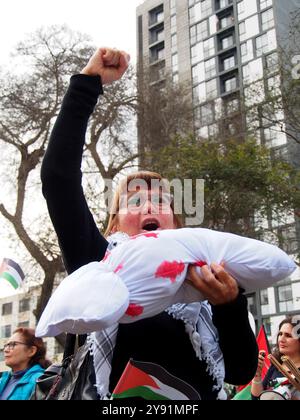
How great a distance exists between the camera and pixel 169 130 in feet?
45.1

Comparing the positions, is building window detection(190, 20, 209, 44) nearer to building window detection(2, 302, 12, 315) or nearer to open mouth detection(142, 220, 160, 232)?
open mouth detection(142, 220, 160, 232)

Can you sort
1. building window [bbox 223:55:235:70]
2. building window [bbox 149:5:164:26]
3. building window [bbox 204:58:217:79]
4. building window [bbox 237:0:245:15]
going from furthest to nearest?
building window [bbox 223:55:235:70] → building window [bbox 204:58:217:79] → building window [bbox 149:5:164:26] → building window [bbox 237:0:245:15]

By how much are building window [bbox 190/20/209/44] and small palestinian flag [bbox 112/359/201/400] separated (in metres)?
16.7

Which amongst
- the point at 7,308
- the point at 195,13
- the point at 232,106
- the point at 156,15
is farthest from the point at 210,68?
the point at 7,308

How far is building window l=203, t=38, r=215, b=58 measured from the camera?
20.1 metres

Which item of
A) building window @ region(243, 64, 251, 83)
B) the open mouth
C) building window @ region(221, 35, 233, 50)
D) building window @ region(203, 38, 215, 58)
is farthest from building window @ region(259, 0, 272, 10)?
the open mouth

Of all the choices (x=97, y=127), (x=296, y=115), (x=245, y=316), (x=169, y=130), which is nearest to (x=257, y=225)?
(x=296, y=115)

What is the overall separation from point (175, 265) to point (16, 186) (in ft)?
38.1

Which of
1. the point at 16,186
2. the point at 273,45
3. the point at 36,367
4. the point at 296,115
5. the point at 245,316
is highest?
the point at 273,45

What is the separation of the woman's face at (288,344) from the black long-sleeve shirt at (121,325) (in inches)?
89.3

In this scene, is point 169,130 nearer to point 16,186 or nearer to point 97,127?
point 97,127

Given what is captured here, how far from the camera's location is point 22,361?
338cm

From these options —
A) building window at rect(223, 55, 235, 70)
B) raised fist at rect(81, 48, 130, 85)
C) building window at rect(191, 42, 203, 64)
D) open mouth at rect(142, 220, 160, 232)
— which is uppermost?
building window at rect(223, 55, 235, 70)

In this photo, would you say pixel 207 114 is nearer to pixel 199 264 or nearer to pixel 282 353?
pixel 282 353
